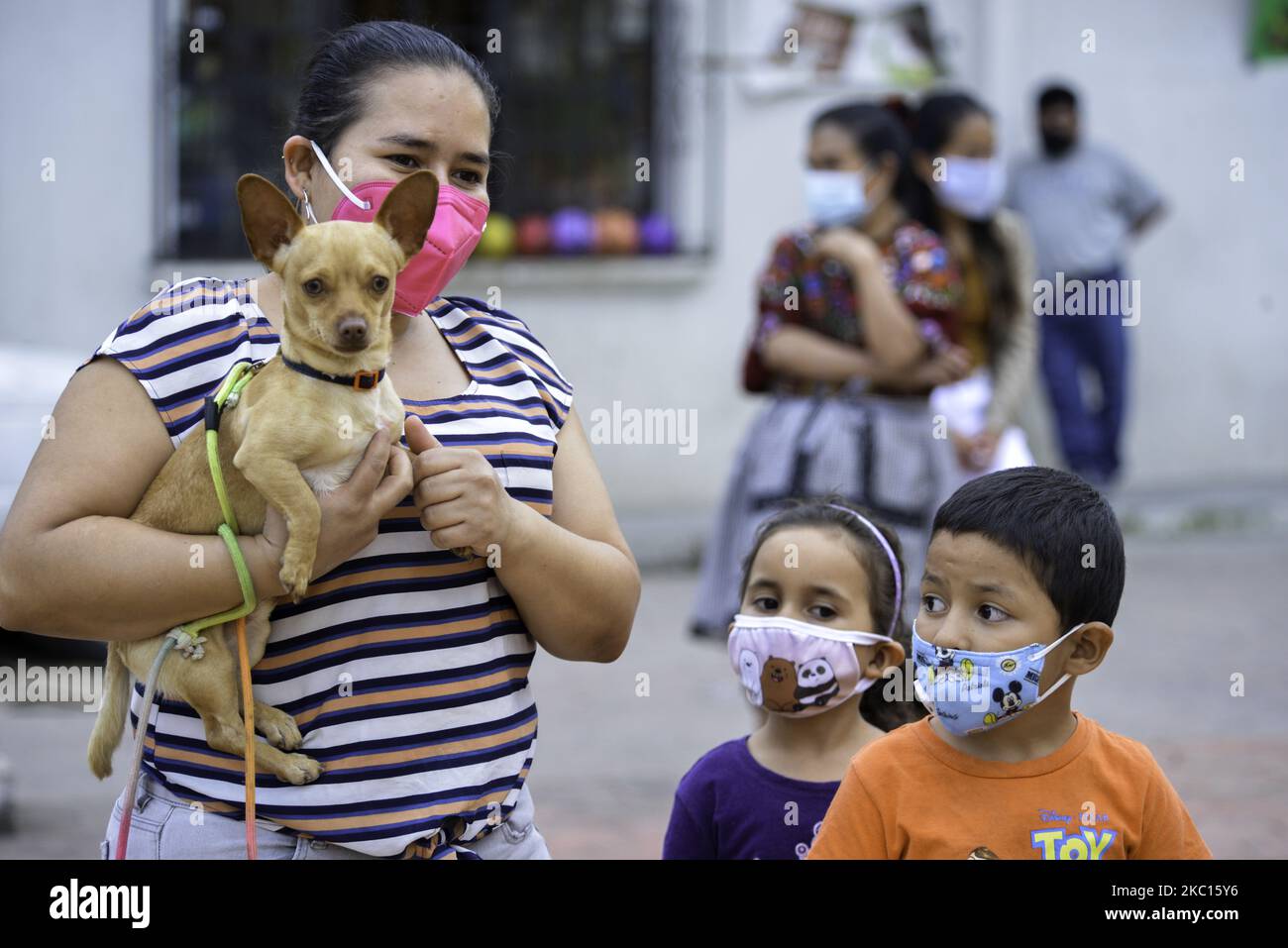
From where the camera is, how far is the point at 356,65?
235cm

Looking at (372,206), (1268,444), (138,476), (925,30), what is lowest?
(1268,444)

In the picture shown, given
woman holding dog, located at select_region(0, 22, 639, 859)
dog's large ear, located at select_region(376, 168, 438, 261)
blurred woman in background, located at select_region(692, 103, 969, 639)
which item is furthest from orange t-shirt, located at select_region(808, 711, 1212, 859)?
blurred woman in background, located at select_region(692, 103, 969, 639)

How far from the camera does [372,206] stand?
2279 millimetres

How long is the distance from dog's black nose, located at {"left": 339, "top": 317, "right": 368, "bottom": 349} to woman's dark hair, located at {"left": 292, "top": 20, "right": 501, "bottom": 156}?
395 mm

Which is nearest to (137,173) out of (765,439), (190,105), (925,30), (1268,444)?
(190,105)

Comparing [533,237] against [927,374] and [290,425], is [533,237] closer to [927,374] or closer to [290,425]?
[927,374]

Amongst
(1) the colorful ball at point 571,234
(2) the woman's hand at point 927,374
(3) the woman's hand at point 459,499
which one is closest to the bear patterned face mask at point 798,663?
(3) the woman's hand at point 459,499

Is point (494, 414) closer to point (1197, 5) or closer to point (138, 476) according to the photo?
point (138, 476)

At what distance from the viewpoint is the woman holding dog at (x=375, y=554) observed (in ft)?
6.86

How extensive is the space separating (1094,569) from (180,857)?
1.32 m

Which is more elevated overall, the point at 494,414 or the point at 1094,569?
the point at 494,414

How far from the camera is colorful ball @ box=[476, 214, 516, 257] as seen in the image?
9773mm

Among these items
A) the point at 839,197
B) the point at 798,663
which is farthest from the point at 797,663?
the point at 839,197
